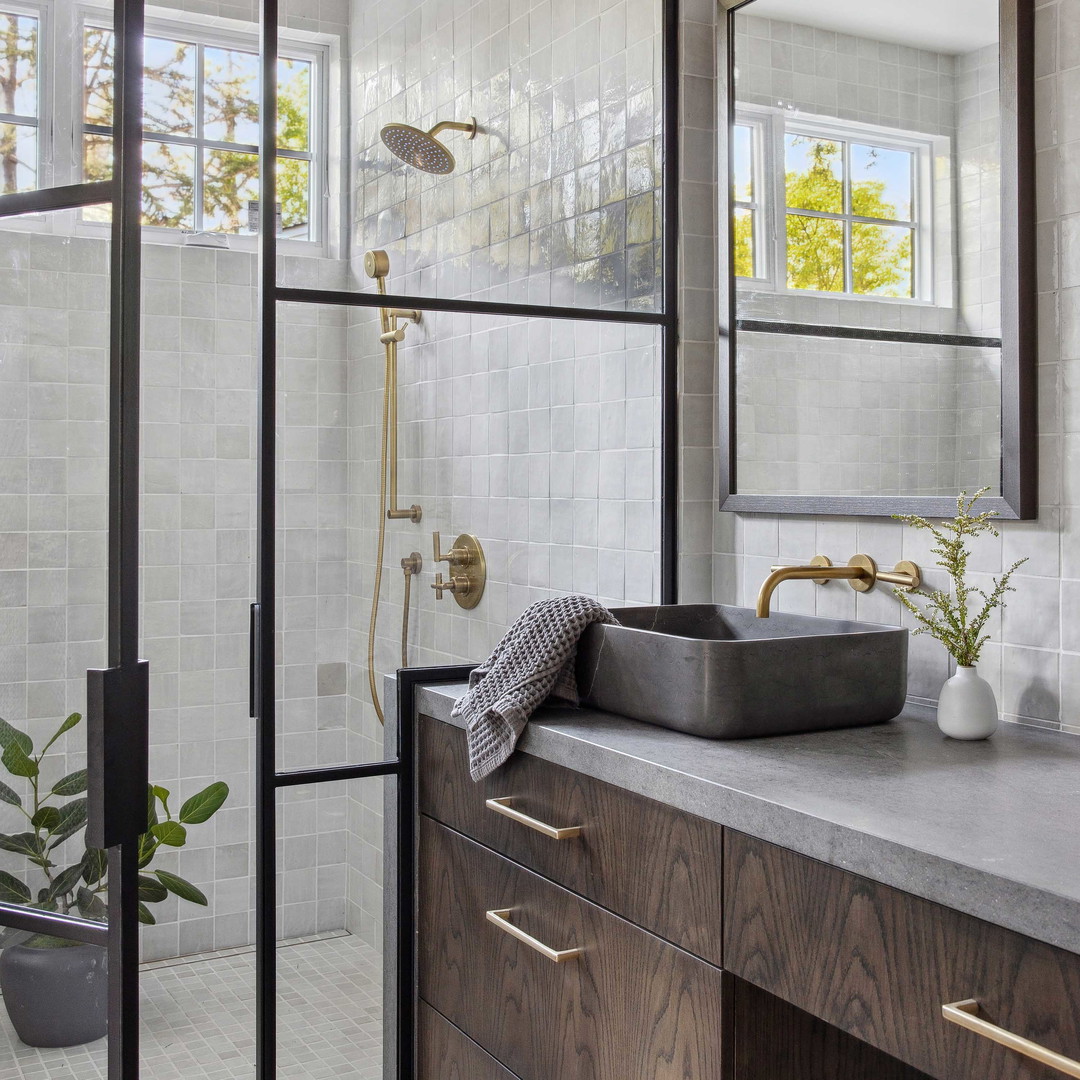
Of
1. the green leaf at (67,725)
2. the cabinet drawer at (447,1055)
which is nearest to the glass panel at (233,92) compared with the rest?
the green leaf at (67,725)

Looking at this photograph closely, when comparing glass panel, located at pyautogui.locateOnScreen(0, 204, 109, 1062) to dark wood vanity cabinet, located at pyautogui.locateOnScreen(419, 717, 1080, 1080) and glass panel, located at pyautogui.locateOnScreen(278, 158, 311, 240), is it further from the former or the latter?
dark wood vanity cabinet, located at pyautogui.locateOnScreen(419, 717, 1080, 1080)

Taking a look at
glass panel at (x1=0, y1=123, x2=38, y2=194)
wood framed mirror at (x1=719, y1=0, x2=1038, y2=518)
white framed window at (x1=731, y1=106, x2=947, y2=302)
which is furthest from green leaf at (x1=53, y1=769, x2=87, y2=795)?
white framed window at (x1=731, y1=106, x2=947, y2=302)

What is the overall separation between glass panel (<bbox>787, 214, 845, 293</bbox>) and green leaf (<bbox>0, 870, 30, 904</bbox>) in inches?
61.9

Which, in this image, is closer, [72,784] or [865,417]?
[72,784]

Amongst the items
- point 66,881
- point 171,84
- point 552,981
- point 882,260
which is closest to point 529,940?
point 552,981

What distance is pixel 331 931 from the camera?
1911 mm

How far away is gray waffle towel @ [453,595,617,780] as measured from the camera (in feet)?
5.25

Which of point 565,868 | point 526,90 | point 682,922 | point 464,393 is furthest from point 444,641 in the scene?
point 526,90

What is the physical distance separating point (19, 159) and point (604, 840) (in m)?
1.24

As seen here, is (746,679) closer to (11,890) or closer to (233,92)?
(11,890)

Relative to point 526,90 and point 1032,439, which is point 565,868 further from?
point 526,90

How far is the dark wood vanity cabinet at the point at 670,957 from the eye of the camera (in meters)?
0.97

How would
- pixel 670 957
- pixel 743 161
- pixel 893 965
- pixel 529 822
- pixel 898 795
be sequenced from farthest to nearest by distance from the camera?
pixel 743 161
pixel 529 822
pixel 670 957
pixel 898 795
pixel 893 965

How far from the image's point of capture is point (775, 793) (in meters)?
1.20
